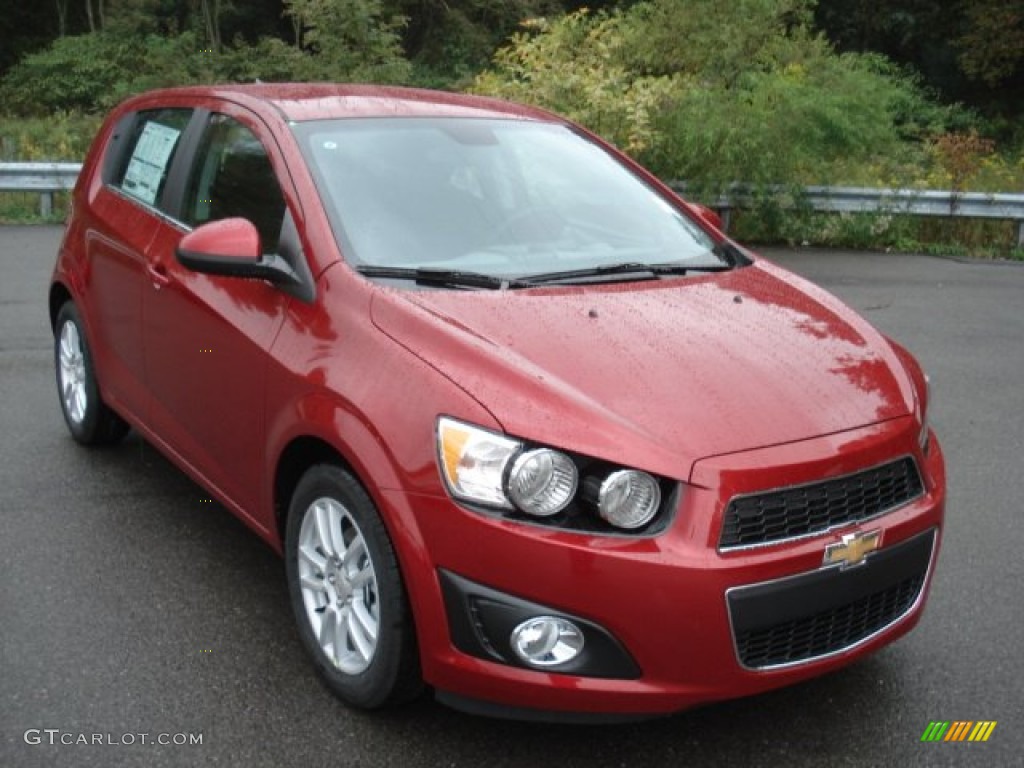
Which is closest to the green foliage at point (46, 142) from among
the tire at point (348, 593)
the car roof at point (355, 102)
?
the car roof at point (355, 102)

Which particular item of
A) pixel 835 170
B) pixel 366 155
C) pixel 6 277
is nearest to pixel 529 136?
pixel 366 155

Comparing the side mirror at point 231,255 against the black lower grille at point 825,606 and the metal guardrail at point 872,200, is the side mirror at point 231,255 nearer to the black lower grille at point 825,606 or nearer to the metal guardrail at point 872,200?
the black lower grille at point 825,606

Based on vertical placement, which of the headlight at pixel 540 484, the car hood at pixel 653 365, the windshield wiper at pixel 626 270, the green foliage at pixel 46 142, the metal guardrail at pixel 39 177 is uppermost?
the windshield wiper at pixel 626 270

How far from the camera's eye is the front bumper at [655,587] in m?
2.60

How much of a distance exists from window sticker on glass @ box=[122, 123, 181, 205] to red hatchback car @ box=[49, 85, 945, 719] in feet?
0.67

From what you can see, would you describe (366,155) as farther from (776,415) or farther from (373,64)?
(373,64)

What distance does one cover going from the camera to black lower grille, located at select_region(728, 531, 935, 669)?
2.67 metres

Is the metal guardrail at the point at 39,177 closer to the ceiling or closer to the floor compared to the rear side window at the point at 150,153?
closer to the floor

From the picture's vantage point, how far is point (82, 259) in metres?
4.98

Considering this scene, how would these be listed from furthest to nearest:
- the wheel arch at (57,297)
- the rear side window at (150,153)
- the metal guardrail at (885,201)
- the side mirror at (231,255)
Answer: the metal guardrail at (885,201), the wheel arch at (57,297), the rear side window at (150,153), the side mirror at (231,255)

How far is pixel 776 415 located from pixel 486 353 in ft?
2.46

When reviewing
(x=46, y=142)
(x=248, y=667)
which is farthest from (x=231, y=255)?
(x=46, y=142)

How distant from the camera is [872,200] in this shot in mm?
12375

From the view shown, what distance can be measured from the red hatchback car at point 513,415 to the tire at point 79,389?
31.5 inches
